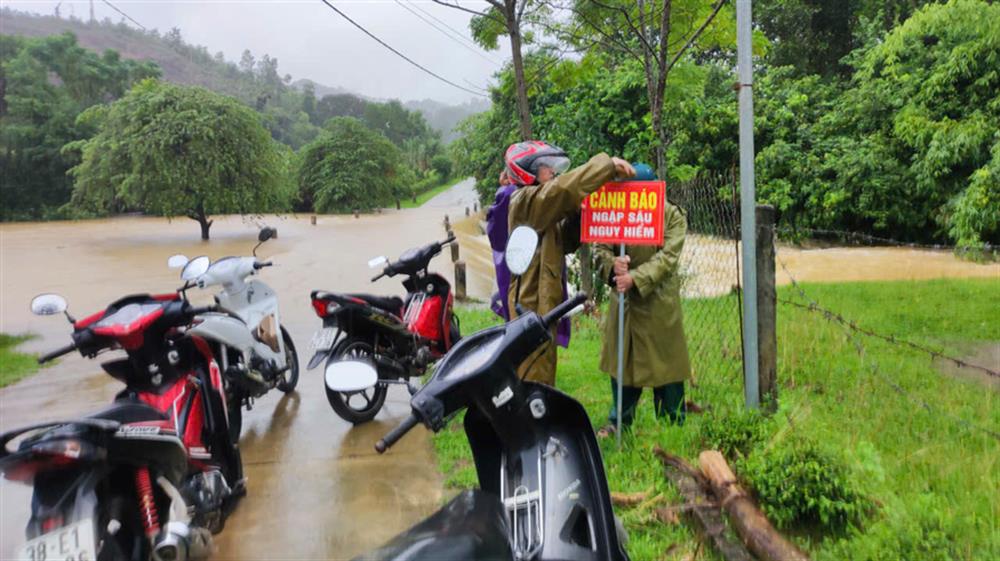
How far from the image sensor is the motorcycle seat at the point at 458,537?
129 cm

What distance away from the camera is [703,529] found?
2693 mm

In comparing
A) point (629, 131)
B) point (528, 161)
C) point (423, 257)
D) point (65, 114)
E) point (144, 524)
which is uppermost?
point (65, 114)

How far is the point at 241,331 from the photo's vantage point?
367 cm

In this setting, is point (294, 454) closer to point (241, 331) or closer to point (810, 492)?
point (241, 331)

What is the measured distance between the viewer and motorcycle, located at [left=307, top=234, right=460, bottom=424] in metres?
4.57

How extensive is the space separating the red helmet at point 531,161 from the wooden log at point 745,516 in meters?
1.59

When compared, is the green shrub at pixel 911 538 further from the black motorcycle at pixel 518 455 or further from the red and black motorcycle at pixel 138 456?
the red and black motorcycle at pixel 138 456

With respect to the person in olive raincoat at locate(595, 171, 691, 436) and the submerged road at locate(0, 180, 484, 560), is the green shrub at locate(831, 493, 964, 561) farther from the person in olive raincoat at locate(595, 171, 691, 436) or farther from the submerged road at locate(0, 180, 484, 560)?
the submerged road at locate(0, 180, 484, 560)

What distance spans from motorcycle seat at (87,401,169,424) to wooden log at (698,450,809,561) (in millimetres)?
2269

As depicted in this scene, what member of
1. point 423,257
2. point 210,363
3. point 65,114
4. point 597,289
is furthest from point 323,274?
point 65,114

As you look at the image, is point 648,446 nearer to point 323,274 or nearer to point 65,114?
point 323,274

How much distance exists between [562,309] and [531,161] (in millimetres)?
1759

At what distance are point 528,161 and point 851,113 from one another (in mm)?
14063

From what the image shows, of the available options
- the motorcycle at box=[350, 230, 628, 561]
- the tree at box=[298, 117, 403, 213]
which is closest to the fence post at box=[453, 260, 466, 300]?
the motorcycle at box=[350, 230, 628, 561]
